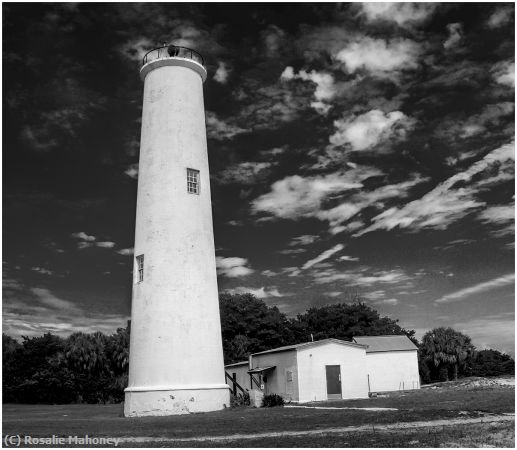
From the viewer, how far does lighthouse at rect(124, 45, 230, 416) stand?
63.5 feet

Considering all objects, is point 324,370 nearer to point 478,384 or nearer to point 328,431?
point 328,431

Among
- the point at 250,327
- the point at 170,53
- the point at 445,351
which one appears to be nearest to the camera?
the point at 170,53

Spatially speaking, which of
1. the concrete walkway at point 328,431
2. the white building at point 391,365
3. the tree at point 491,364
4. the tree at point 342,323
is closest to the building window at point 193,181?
the concrete walkway at point 328,431

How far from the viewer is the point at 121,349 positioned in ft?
143

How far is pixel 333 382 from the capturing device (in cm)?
2589

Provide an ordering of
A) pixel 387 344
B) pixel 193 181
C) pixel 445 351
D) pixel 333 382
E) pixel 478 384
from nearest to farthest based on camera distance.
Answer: pixel 193 181 < pixel 333 382 < pixel 478 384 < pixel 387 344 < pixel 445 351

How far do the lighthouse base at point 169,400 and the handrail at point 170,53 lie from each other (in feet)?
43.3

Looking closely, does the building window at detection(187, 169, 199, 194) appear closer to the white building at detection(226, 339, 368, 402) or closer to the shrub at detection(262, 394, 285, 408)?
the shrub at detection(262, 394, 285, 408)

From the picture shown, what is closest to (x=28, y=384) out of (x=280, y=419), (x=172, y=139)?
(x=172, y=139)

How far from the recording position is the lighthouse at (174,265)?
762 inches

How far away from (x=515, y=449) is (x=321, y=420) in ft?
20.2

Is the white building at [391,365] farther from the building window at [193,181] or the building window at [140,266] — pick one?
the building window at [140,266]

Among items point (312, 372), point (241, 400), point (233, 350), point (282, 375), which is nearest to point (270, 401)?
point (241, 400)

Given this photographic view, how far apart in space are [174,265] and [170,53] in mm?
9237
